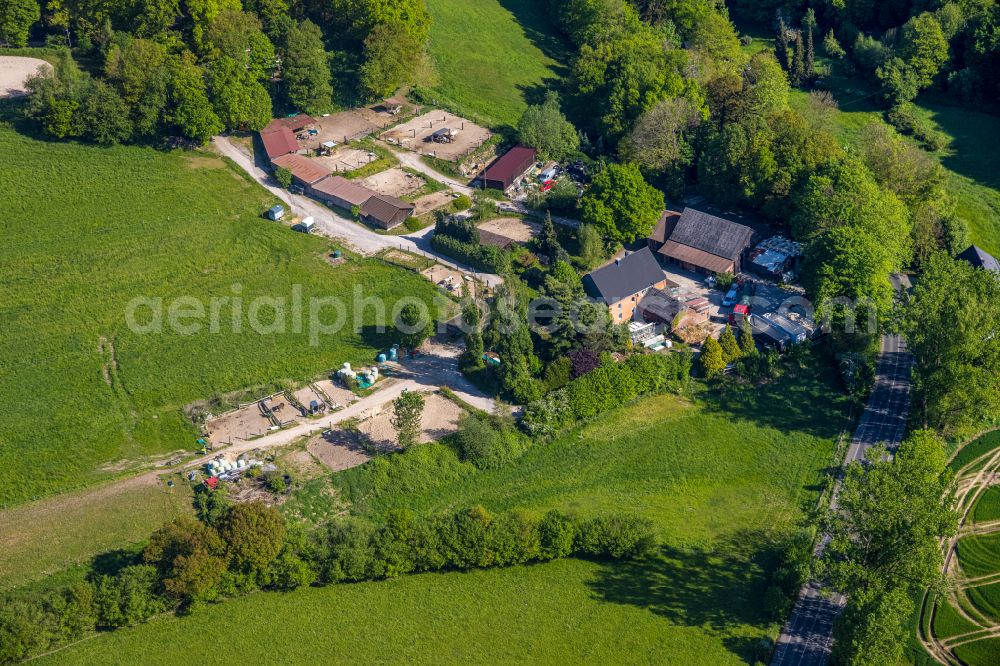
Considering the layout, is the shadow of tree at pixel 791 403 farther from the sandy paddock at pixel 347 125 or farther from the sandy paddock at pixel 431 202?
the sandy paddock at pixel 347 125

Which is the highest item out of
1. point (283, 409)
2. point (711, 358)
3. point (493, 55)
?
point (493, 55)

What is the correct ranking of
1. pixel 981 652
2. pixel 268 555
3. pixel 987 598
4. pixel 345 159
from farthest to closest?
1. pixel 345 159
2. pixel 987 598
3. pixel 268 555
4. pixel 981 652

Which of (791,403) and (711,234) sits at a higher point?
(711,234)

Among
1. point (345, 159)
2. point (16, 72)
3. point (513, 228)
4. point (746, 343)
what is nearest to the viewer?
point (746, 343)

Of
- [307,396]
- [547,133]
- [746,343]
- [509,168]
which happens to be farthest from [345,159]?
[746,343]

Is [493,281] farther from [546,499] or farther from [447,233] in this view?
[546,499]

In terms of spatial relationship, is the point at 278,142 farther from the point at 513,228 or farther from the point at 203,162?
the point at 513,228

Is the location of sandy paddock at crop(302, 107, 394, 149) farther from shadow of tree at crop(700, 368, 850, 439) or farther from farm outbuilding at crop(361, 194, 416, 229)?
shadow of tree at crop(700, 368, 850, 439)
